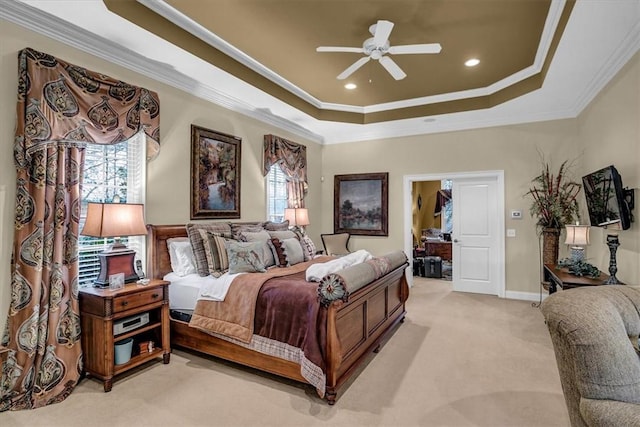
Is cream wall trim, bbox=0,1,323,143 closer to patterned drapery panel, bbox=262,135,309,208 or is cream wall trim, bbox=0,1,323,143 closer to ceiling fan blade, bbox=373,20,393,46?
patterned drapery panel, bbox=262,135,309,208

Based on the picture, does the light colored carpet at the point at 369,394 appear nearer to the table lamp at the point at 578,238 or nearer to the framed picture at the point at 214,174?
the table lamp at the point at 578,238

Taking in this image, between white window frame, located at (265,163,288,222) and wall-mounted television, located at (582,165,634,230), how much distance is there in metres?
4.18

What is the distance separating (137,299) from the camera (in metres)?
2.87

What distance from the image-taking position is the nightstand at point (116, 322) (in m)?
Result: 2.65

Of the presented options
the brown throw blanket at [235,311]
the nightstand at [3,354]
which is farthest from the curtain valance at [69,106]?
the brown throw blanket at [235,311]

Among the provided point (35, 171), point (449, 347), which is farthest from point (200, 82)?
point (449, 347)

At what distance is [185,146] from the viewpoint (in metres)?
3.92

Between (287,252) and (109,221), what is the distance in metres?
1.96

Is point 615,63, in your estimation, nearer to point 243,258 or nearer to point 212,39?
point 212,39

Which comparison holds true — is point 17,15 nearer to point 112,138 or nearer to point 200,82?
point 112,138

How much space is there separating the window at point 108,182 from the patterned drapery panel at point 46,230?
0.27 m

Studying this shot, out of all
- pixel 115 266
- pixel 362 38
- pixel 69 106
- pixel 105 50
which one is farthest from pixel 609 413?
pixel 105 50

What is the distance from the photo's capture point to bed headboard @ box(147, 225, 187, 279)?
3457 millimetres

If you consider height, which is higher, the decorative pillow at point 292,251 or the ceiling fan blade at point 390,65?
Answer: the ceiling fan blade at point 390,65
